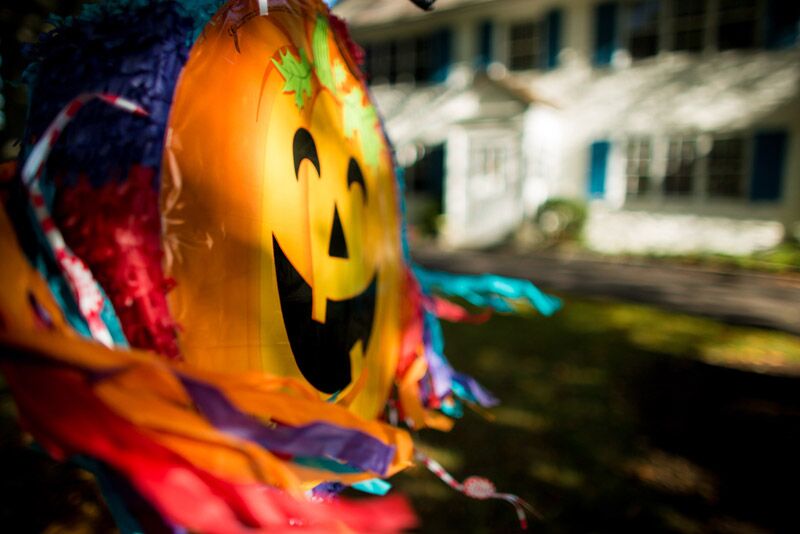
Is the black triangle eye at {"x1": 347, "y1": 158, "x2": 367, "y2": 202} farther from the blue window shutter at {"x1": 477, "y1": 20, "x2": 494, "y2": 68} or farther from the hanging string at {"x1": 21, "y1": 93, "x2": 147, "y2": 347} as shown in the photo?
the blue window shutter at {"x1": 477, "y1": 20, "x2": 494, "y2": 68}

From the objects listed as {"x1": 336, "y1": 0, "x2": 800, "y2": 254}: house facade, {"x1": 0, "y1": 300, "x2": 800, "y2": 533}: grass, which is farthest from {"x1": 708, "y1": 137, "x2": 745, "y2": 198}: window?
{"x1": 0, "y1": 300, "x2": 800, "y2": 533}: grass

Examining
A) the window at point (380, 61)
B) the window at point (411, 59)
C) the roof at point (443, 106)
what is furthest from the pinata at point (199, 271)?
the window at point (380, 61)

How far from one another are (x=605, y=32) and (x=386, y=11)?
16.2 ft

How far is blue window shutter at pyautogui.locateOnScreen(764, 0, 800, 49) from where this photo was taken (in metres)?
8.66

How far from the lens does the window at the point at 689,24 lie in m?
9.48

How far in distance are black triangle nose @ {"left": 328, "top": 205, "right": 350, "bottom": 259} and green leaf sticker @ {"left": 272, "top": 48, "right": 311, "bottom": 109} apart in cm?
25

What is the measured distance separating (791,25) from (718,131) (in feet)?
6.13

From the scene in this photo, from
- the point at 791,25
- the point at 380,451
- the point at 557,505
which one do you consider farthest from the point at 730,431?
the point at 791,25

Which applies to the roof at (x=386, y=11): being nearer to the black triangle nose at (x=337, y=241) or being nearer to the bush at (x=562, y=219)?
the bush at (x=562, y=219)

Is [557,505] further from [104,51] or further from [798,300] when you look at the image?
[798,300]

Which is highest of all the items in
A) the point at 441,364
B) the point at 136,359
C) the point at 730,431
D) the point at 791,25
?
the point at 791,25

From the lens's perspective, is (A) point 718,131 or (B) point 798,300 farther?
(A) point 718,131

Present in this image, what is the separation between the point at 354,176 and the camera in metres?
1.30

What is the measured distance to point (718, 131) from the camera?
31.1 feet
